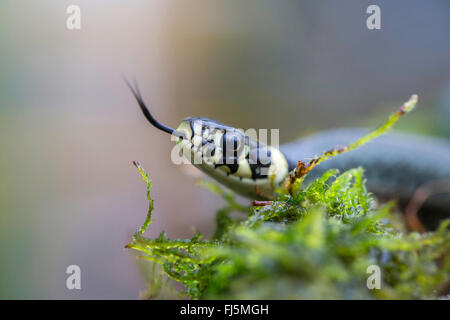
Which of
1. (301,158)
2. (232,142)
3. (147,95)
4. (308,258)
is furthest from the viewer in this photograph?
(147,95)

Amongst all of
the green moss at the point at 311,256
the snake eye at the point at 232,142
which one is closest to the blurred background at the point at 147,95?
the snake eye at the point at 232,142

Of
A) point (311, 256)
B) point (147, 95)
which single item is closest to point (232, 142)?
point (311, 256)

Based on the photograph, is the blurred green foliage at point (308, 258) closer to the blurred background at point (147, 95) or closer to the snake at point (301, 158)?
the snake at point (301, 158)

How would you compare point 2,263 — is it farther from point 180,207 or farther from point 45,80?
point 45,80

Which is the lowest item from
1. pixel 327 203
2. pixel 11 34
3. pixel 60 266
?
pixel 60 266

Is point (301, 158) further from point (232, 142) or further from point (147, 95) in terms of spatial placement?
point (147, 95)

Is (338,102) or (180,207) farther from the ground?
(338,102)

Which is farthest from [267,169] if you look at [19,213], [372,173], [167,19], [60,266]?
[167,19]
